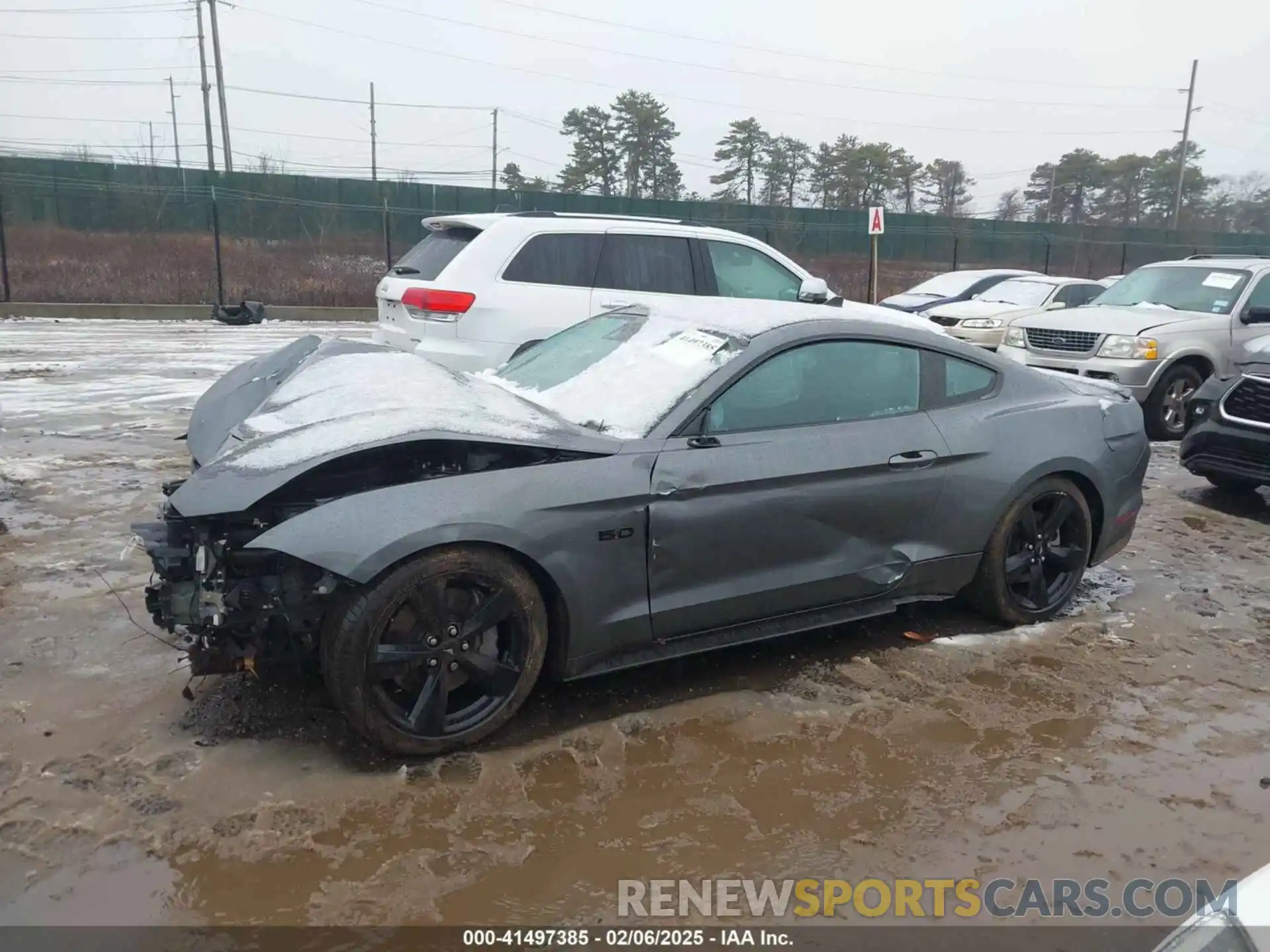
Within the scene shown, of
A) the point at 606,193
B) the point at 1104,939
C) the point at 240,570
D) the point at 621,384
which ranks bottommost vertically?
the point at 1104,939

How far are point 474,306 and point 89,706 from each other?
169 inches

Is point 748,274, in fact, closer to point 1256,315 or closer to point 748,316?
point 748,316

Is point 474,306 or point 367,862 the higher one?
point 474,306

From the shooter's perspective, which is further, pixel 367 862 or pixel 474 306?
pixel 474 306

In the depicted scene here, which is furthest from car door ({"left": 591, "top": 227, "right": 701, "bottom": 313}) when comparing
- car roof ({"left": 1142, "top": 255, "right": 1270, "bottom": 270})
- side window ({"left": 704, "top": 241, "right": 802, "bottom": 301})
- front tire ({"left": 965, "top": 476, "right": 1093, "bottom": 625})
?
car roof ({"left": 1142, "top": 255, "right": 1270, "bottom": 270})

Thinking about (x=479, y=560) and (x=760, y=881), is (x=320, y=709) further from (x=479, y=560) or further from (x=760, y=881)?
(x=760, y=881)

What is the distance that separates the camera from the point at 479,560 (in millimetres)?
3189

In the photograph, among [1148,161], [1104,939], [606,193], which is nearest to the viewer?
[1104,939]

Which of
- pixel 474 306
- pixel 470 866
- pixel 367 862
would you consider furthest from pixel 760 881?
pixel 474 306

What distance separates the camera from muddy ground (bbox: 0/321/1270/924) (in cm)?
271

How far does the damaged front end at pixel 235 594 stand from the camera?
3.05m

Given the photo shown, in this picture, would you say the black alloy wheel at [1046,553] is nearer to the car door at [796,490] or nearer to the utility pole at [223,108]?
the car door at [796,490]

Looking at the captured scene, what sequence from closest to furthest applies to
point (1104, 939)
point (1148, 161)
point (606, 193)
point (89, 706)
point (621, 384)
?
point (1104, 939) → point (89, 706) → point (621, 384) → point (606, 193) → point (1148, 161)

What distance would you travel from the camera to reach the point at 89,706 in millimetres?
3504
